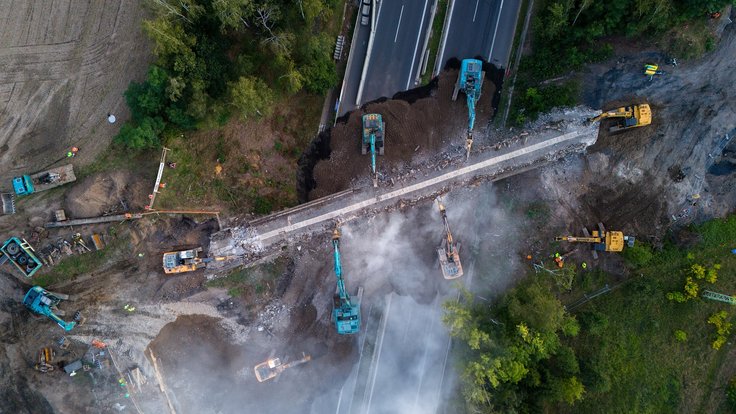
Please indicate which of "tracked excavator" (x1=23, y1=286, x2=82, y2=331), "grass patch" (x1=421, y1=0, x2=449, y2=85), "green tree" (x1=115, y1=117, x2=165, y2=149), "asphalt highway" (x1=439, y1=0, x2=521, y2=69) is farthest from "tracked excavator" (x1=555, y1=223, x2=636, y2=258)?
"tracked excavator" (x1=23, y1=286, x2=82, y2=331)

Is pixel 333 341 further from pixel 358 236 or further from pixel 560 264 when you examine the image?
pixel 560 264

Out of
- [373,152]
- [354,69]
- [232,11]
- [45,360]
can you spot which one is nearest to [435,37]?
[354,69]

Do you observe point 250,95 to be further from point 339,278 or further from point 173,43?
point 339,278

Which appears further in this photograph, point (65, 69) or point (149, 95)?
point (65, 69)

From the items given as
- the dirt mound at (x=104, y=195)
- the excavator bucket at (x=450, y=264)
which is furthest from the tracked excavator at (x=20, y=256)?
the excavator bucket at (x=450, y=264)

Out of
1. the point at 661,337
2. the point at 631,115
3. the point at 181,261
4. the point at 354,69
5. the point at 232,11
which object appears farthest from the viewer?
the point at 354,69

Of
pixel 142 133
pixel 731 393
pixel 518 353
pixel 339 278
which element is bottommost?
pixel 731 393

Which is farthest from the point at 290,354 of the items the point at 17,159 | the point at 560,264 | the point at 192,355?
the point at 17,159
